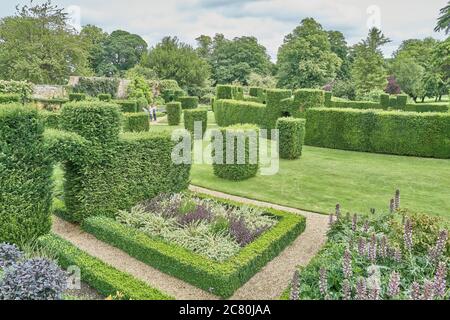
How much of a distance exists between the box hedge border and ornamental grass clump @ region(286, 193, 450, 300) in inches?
48.1

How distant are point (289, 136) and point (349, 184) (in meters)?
4.02

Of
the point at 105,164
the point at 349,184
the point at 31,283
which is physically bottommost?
the point at 349,184

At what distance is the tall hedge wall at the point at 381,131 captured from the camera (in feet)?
50.5

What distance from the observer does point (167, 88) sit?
139 ft

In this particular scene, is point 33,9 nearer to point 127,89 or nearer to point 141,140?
point 127,89

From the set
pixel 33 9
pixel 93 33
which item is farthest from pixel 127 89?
pixel 93 33

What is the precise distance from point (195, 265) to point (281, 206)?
434cm

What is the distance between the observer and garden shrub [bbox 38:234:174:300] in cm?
490

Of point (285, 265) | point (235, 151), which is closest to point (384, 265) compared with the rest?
point (285, 265)

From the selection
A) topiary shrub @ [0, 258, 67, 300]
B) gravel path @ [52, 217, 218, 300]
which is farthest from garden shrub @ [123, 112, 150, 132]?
topiary shrub @ [0, 258, 67, 300]

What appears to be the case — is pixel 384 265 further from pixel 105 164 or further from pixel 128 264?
pixel 105 164

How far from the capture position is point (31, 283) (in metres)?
4.07

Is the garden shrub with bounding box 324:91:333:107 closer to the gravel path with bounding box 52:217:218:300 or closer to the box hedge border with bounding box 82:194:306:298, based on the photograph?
the box hedge border with bounding box 82:194:306:298

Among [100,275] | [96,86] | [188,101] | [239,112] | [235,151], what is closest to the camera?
[100,275]
